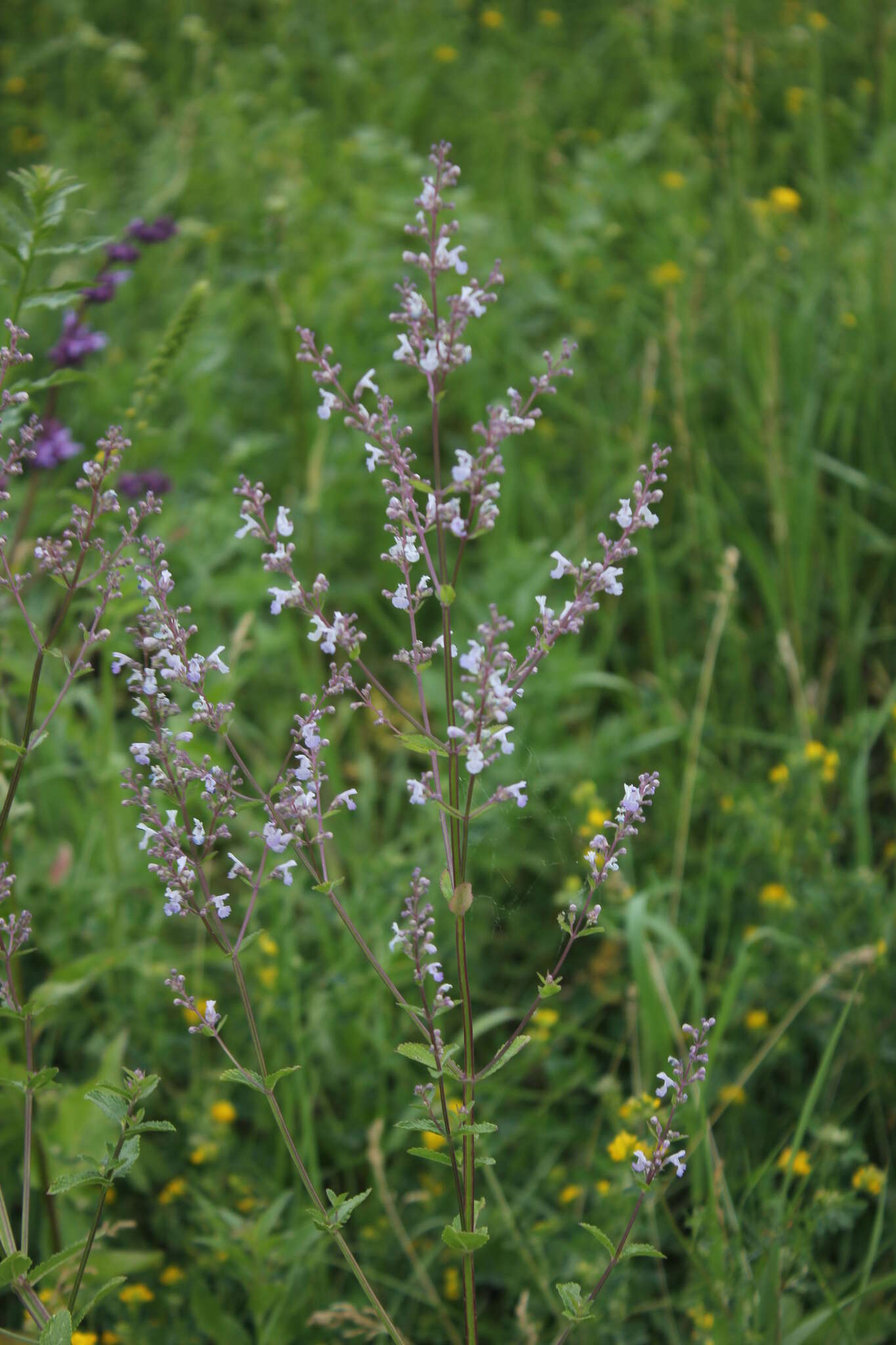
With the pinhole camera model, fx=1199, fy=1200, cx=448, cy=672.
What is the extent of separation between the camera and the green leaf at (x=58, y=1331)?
1343mm

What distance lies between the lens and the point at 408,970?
2367 mm

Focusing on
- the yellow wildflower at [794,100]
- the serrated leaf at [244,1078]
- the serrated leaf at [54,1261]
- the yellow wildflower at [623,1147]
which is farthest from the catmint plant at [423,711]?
the yellow wildflower at [794,100]

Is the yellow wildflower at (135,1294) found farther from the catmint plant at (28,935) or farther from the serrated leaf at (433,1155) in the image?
the serrated leaf at (433,1155)

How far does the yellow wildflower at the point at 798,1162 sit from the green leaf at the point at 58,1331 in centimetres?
117

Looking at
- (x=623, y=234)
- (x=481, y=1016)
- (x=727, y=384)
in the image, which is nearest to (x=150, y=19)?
(x=623, y=234)

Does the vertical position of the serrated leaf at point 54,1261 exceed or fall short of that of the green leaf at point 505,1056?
it falls short

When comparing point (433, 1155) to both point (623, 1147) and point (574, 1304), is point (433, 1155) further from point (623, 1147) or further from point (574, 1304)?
point (623, 1147)

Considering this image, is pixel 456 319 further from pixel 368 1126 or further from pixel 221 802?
pixel 368 1126

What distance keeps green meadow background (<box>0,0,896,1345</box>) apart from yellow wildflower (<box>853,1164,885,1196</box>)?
3cm

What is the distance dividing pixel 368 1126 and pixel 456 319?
170cm

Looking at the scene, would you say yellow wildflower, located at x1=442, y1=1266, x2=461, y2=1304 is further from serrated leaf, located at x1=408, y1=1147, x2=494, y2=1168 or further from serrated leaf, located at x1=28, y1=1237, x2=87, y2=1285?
serrated leaf, located at x1=28, y1=1237, x2=87, y2=1285

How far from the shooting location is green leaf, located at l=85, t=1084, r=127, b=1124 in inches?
57.4

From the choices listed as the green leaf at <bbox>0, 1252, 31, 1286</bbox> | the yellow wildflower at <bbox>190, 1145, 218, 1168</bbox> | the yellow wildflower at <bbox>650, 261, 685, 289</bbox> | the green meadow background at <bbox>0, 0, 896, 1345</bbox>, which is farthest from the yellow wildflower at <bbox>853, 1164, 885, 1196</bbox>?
Result: the yellow wildflower at <bbox>650, 261, 685, 289</bbox>

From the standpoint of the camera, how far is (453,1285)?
7.16ft
